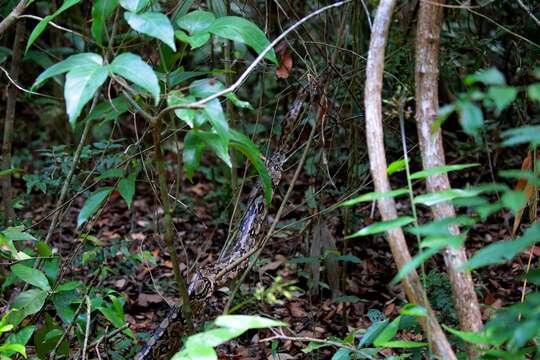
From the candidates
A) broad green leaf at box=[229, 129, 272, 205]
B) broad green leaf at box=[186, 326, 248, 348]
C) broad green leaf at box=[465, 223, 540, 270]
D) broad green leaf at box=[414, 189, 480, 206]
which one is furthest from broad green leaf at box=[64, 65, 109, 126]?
broad green leaf at box=[465, 223, 540, 270]

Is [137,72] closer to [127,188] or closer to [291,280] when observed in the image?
[127,188]

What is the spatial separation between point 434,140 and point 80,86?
0.92 meters

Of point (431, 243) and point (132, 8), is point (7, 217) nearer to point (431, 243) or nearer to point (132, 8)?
point (132, 8)

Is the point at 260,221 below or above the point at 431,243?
below

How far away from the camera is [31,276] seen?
8.08 ft

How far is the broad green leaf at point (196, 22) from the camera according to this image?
2.01 m

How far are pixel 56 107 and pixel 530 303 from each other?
475 cm

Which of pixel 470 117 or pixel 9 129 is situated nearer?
pixel 470 117

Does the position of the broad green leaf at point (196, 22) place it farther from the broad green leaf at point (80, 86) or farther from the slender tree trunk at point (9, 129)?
the slender tree trunk at point (9, 129)

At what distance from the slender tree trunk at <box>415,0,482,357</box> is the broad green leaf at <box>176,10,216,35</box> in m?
0.61

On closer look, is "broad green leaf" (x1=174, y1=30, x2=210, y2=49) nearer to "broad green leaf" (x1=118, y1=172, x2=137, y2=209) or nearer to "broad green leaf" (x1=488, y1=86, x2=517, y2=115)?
"broad green leaf" (x1=118, y1=172, x2=137, y2=209)

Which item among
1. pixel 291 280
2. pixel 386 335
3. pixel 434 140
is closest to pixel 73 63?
pixel 434 140

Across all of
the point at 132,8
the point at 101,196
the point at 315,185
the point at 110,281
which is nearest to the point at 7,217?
the point at 110,281

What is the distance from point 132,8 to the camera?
1862 millimetres
